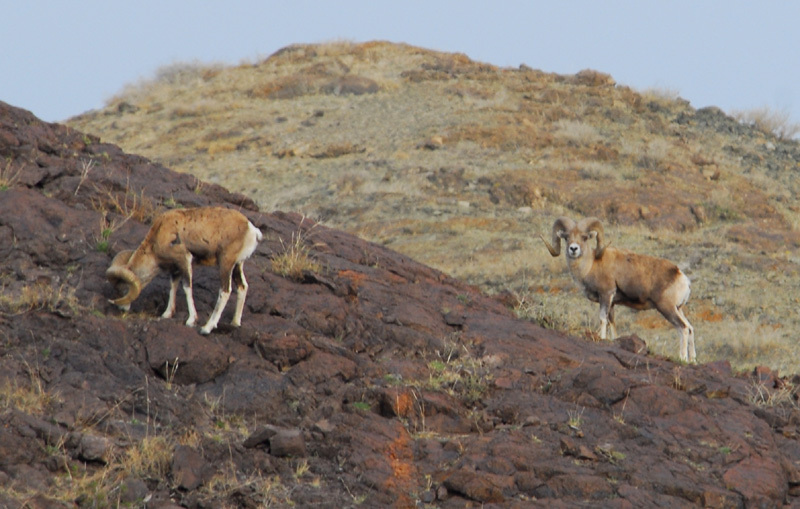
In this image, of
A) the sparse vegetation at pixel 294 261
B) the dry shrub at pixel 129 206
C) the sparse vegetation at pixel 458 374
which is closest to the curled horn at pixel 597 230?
the sparse vegetation at pixel 294 261

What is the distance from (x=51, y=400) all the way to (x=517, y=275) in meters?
14.0

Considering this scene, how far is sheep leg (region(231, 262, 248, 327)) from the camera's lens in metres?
9.31

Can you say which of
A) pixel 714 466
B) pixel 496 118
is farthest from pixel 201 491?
pixel 496 118

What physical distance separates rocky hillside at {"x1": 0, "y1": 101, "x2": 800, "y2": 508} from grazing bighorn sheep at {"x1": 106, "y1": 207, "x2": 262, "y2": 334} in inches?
13.1

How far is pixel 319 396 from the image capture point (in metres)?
8.48

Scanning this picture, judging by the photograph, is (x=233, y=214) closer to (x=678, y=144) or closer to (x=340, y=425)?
(x=340, y=425)

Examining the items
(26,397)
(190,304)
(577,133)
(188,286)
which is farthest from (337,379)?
(577,133)

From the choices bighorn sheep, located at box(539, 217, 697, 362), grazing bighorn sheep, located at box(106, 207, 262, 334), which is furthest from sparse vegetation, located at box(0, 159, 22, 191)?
bighorn sheep, located at box(539, 217, 697, 362)

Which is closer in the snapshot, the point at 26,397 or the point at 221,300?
the point at 26,397

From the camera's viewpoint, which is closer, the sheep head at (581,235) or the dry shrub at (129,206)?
the dry shrub at (129,206)

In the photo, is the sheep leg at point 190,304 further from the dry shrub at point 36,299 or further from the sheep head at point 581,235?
the sheep head at point 581,235

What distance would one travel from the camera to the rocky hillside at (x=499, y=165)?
1972cm

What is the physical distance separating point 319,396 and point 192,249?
6.52 ft

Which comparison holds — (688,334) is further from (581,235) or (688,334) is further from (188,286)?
(188,286)
